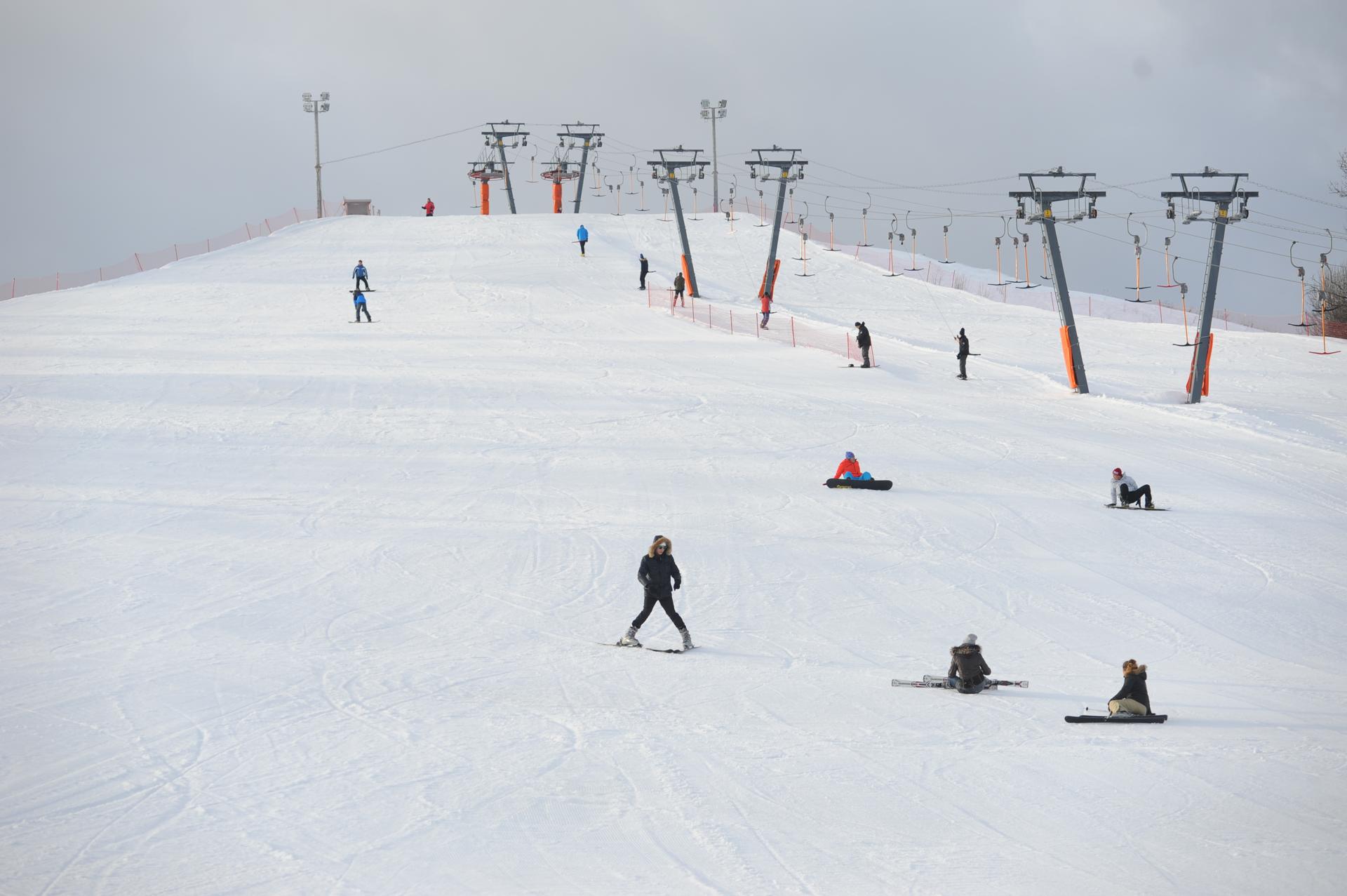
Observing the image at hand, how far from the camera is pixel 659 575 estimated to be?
1188cm

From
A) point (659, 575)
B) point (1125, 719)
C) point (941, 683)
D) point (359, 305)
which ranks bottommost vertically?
point (941, 683)

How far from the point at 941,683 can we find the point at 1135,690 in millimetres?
1668

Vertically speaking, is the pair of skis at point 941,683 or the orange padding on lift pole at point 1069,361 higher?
the orange padding on lift pole at point 1069,361

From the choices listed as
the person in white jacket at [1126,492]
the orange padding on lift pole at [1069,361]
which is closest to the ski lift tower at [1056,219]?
the orange padding on lift pole at [1069,361]

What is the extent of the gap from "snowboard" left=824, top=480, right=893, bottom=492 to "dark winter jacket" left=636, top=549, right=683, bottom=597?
742 cm

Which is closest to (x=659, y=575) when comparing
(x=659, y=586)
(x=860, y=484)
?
→ (x=659, y=586)

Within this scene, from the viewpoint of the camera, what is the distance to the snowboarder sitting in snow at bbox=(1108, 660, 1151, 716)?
971cm

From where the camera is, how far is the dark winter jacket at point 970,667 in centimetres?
1053

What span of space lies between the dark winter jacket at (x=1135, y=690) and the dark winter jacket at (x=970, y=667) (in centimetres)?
114

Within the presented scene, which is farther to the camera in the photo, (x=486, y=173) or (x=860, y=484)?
(x=486, y=173)

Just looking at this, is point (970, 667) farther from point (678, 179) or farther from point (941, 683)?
point (678, 179)

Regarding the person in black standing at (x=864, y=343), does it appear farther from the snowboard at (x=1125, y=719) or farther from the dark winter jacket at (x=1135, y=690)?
the snowboard at (x=1125, y=719)

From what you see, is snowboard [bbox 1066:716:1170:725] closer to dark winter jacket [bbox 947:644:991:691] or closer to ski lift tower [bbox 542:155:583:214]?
dark winter jacket [bbox 947:644:991:691]

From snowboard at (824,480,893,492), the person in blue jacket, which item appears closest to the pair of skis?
snowboard at (824,480,893,492)
